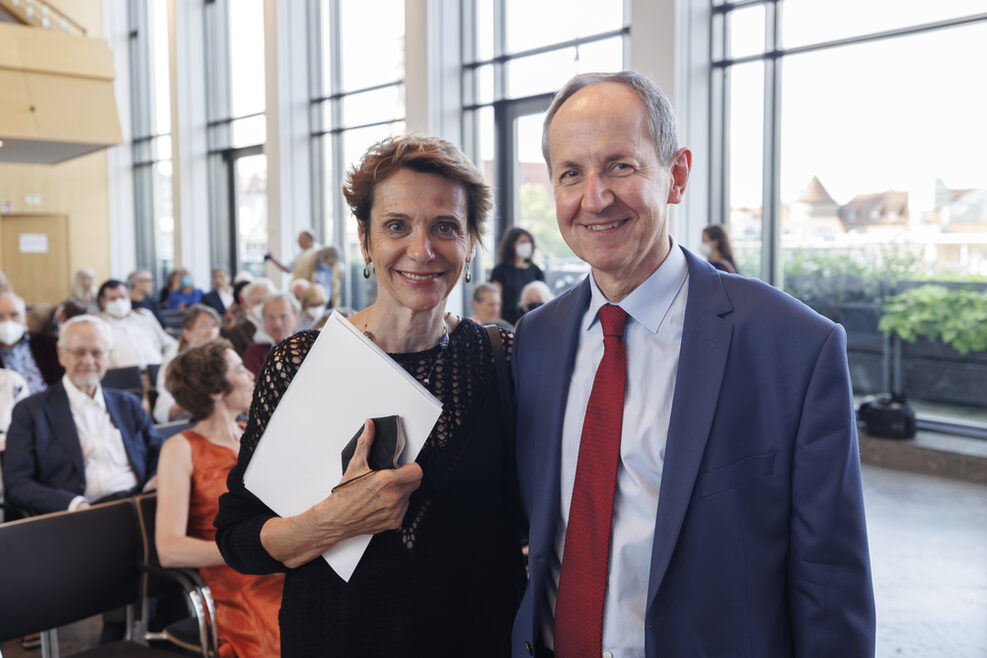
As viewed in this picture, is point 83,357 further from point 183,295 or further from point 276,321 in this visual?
point 183,295

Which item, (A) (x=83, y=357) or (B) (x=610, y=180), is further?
(A) (x=83, y=357)

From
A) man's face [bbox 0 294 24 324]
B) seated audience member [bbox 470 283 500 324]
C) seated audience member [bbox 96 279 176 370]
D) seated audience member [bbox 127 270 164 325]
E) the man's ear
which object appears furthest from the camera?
seated audience member [bbox 127 270 164 325]

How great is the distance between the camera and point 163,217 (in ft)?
59.3

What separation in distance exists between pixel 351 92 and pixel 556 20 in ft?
13.3

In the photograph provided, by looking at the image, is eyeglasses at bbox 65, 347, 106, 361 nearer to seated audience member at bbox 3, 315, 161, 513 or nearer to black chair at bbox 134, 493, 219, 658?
seated audience member at bbox 3, 315, 161, 513

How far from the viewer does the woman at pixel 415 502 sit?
5.19 feet

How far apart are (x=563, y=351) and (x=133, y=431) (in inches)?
123

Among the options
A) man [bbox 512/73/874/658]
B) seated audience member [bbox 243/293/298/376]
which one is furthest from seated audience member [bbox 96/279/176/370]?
man [bbox 512/73/874/658]

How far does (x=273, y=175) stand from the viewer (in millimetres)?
13125

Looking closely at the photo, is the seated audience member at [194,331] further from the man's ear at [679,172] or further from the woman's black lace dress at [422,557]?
the man's ear at [679,172]

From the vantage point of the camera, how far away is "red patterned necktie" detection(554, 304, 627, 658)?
1.42 meters

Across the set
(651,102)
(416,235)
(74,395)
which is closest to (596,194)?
(651,102)

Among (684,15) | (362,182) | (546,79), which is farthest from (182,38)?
(362,182)

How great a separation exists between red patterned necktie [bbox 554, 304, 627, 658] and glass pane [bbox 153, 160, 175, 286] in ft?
56.7
